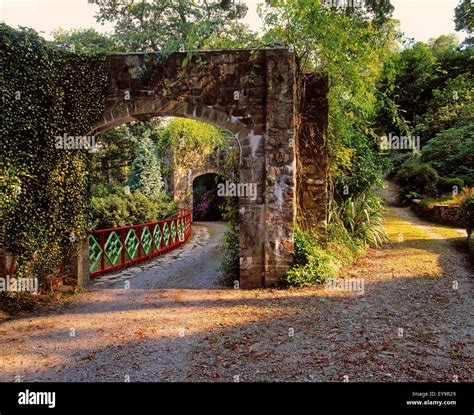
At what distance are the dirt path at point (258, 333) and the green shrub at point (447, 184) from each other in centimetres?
770

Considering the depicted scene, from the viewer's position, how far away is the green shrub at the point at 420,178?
1465cm

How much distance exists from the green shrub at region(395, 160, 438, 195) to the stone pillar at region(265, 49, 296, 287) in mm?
10206

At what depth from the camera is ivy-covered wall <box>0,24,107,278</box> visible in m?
5.21

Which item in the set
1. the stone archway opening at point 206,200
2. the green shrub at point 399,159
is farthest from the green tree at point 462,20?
the stone archway opening at point 206,200

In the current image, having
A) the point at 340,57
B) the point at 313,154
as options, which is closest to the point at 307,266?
the point at 313,154

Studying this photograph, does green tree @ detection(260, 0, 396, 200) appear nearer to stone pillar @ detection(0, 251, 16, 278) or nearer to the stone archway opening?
stone pillar @ detection(0, 251, 16, 278)

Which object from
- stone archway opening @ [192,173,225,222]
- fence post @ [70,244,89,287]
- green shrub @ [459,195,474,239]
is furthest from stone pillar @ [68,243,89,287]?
stone archway opening @ [192,173,225,222]

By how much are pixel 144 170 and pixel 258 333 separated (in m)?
13.5

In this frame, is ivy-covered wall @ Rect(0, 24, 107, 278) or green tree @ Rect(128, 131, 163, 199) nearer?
ivy-covered wall @ Rect(0, 24, 107, 278)

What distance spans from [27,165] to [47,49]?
5.79 ft

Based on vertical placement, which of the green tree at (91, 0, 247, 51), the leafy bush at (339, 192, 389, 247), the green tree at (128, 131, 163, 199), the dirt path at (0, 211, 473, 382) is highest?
the green tree at (91, 0, 247, 51)

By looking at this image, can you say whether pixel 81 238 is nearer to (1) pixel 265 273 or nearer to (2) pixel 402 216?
(1) pixel 265 273

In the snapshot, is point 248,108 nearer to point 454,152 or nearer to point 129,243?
point 129,243

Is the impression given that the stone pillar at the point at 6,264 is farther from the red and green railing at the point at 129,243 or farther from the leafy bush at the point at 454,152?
the leafy bush at the point at 454,152
